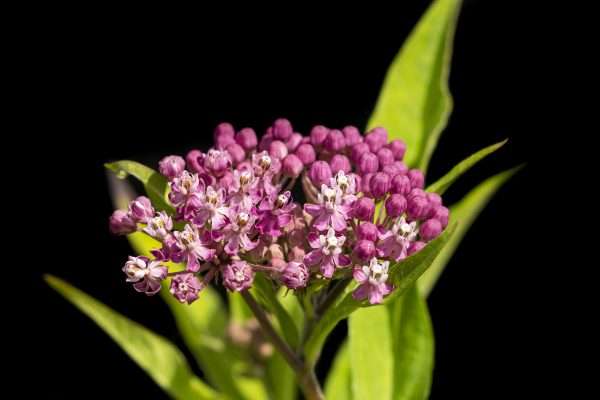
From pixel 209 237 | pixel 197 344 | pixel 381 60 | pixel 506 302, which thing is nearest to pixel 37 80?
pixel 381 60

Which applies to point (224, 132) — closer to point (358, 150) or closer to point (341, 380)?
point (358, 150)

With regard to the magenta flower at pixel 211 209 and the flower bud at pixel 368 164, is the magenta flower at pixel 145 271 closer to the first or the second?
the magenta flower at pixel 211 209

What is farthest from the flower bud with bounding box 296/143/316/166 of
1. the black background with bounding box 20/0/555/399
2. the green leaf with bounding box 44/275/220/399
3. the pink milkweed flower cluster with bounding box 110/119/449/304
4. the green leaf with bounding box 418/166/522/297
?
the black background with bounding box 20/0/555/399

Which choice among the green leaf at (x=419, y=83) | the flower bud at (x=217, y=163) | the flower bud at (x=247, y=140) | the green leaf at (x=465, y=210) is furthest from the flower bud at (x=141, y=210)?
the green leaf at (x=465, y=210)

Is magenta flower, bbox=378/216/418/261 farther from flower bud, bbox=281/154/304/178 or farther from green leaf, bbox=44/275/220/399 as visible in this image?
green leaf, bbox=44/275/220/399

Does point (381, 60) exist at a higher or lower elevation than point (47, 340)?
higher

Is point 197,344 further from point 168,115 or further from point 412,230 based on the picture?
point 168,115

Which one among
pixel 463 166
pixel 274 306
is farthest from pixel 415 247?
pixel 274 306
